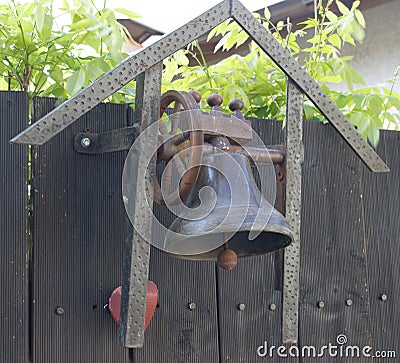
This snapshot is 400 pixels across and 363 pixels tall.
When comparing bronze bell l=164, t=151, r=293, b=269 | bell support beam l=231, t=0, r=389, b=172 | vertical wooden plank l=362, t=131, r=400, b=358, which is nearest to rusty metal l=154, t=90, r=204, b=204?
bronze bell l=164, t=151, r=293, b=269

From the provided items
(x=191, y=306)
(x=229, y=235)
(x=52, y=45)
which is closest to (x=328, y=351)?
(x=191, y=306)

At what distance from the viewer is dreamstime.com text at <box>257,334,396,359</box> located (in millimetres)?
2371

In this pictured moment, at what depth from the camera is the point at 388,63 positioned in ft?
15.8

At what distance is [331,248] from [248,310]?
15.7 inches

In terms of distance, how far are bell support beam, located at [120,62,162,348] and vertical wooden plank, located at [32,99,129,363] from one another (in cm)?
26

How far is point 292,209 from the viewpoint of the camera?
218cm

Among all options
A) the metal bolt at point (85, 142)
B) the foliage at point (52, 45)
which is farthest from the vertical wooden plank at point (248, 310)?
the foliage at point (52, 45)

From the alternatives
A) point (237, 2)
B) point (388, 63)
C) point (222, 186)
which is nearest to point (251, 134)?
point (222, 186)

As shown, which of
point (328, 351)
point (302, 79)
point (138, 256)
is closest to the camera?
point (138, 256)

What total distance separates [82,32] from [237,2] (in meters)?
0.53

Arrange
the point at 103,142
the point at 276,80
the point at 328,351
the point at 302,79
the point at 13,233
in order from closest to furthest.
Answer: the point at 13,233, the point at 103,142, the point at 302,79, the point at 328,351, the point at 276,80

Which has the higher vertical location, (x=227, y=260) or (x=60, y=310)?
(x=227, y=260)

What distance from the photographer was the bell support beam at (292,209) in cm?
213

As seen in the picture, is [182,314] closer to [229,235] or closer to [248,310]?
[248,310]
